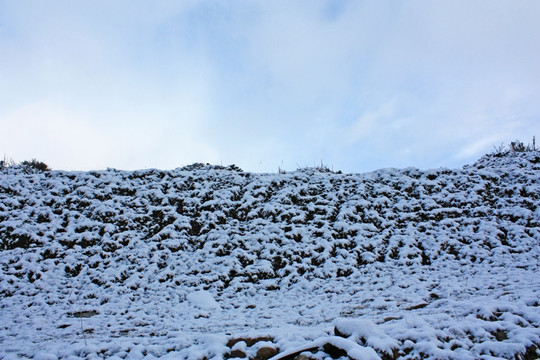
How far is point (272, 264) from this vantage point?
11117 millimetres

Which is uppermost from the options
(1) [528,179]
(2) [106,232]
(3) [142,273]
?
(1) [528,179]

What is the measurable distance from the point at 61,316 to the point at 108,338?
2746mm

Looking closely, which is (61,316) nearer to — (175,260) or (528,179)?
(175,260)

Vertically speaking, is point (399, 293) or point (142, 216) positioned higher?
point (142, 216)

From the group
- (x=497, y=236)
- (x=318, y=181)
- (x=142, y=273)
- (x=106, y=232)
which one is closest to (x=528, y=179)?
(x=497, y=236)

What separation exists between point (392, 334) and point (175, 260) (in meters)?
8.06

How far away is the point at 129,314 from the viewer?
27.4ft

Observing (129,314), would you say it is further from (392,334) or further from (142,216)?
(392,334)

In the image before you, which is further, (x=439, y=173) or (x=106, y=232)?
(x=439, y=173)

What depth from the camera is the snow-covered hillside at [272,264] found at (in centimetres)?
A: 521

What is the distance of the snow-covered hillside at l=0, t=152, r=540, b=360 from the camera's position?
5208mm

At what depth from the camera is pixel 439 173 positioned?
625 inches

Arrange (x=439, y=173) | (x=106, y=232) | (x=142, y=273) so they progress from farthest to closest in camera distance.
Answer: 1. (x=439, y=173)
2. (x=106, y=232)
3. (x=142, y=273)

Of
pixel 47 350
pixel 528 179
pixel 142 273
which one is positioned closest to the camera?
pixel 47 350
